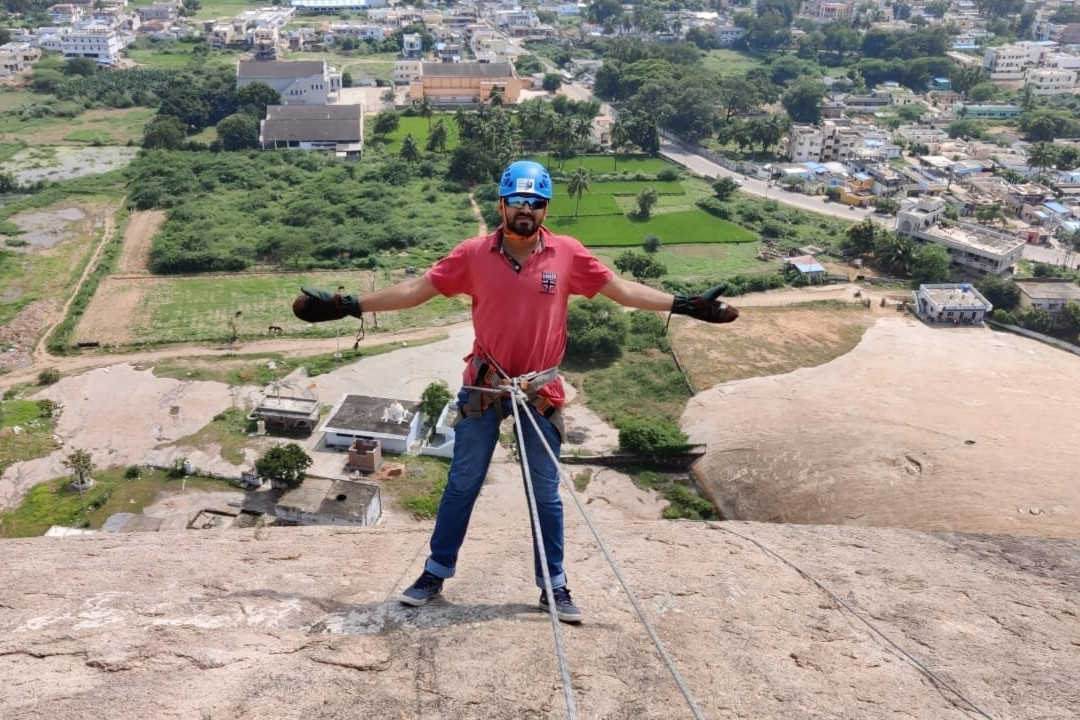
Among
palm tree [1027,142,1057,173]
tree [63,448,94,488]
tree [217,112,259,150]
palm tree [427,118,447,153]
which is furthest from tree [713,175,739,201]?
tree [63,448,94,488]

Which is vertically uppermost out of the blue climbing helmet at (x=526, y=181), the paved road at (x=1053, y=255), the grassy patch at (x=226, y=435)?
the blue climbing helmet at (x=526, y=181)

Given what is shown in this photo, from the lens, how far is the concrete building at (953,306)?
36.5 metres

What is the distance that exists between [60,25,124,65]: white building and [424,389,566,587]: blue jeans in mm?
92917

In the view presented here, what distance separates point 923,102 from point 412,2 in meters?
81.5

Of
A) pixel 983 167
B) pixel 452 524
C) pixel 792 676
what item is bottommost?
pixel 983 167

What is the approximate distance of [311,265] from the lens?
4016 centimetres

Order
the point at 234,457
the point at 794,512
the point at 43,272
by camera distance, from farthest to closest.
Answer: the point at 43,272 → the point at 234,457 → the point at 794,512

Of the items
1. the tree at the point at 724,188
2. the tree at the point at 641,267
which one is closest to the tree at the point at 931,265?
the tree at the point at 641,267

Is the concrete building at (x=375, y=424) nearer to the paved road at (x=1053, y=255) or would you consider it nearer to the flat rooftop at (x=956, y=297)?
the flat rooftop at (x=956, y=297)

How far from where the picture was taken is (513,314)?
6.29m

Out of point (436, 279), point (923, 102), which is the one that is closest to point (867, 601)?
point (436, 279)

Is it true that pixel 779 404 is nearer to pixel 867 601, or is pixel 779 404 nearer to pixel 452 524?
pixel 867 601

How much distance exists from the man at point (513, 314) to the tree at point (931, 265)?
38337 millimetres

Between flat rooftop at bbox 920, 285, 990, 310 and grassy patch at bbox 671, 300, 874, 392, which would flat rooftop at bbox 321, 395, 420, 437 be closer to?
grassy patch at bbox 671, 300, 874, 392
